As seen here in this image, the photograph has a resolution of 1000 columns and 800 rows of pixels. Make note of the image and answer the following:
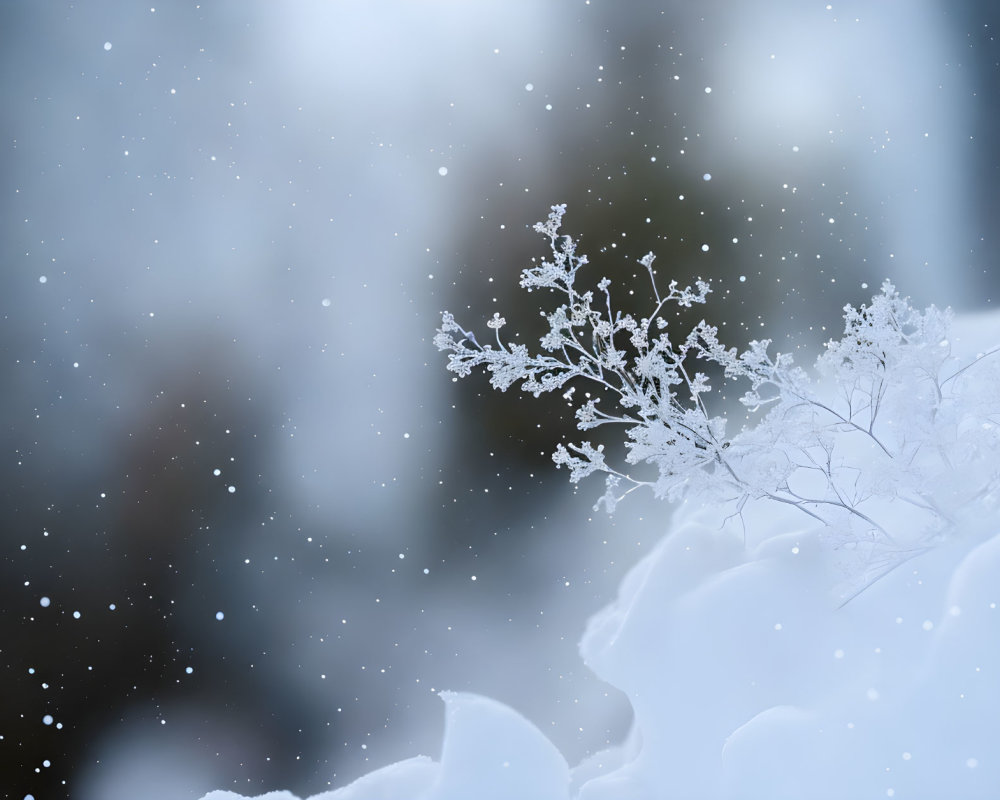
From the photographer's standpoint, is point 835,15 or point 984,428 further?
point 835,15

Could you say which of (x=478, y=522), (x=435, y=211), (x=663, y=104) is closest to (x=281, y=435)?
(x=478, y=522)

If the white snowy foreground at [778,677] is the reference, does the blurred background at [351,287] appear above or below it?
above

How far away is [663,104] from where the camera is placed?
1.52 metres

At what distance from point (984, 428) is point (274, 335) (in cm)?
137

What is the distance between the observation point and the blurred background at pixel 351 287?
59.4 inches

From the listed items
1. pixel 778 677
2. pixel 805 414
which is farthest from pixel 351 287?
pixel 778 677

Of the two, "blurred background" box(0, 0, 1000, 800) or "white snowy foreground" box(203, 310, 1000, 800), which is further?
"blurred background" box(0, 0, 1000, 800)

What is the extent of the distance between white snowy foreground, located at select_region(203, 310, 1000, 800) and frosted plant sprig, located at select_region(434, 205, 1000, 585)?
0.03 m

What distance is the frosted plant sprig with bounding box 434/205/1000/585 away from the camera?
49.1 inches

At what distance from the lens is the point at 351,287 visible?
5.00 feet

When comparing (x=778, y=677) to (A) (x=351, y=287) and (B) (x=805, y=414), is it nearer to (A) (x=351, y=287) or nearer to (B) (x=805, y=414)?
(B) (x=805, y=414)

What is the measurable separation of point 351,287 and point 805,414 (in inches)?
37.1

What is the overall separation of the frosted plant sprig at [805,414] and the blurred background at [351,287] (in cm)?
11

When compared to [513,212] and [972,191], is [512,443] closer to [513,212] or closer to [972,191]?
[513,212]
